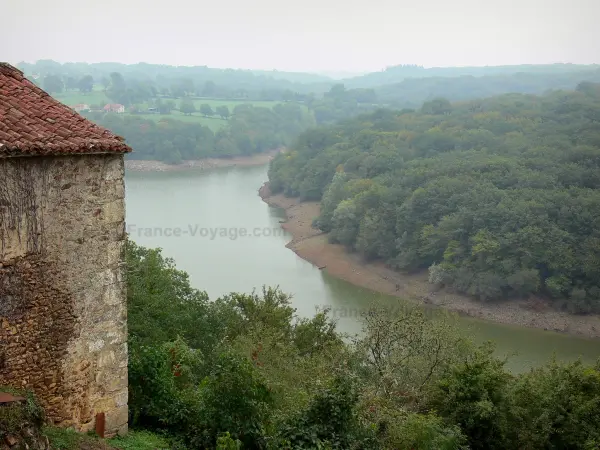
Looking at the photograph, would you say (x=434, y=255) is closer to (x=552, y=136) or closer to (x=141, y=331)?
(x=552, y=136)

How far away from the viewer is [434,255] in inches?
1714

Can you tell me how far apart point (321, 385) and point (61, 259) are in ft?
13.3

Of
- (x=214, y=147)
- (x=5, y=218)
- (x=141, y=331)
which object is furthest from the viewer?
(x=214, y=147)

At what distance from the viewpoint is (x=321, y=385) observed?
33.2 ft

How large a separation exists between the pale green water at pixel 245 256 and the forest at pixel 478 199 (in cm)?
420

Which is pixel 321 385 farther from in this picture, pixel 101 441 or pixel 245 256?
pixel 245 256

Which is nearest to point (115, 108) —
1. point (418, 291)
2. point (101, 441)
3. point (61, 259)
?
point (418, 291)

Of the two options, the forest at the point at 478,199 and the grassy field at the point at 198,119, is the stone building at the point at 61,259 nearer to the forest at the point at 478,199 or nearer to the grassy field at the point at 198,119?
the forest at the point at 478,199

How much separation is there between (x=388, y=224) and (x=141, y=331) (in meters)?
33.0

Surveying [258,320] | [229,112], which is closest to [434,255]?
[258,320]

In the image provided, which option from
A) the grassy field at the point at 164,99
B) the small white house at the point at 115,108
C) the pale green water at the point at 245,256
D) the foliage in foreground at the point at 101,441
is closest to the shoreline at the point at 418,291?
the pale green water at the point at 245,256

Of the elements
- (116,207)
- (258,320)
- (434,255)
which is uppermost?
(116,207)

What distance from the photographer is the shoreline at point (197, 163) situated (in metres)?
80.4

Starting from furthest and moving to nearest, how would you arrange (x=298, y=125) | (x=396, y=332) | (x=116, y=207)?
(x=298, y=125) → (x=396, y=332) → (x=116, y=207)
